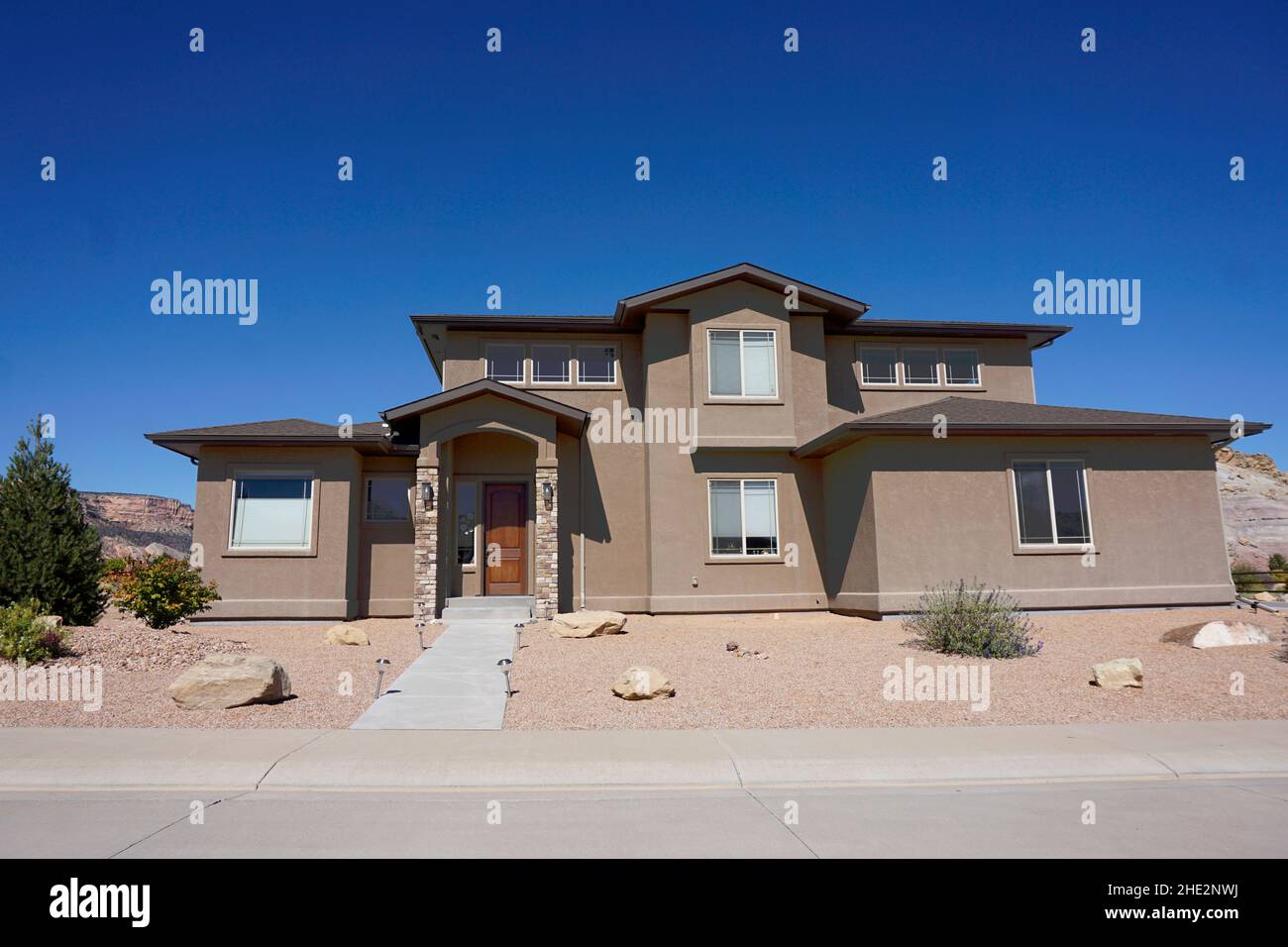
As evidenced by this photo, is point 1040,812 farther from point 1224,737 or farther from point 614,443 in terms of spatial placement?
point 614,443

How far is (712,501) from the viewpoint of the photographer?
18.5 metres

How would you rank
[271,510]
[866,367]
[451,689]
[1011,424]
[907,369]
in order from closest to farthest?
[451,689] < [1011,424] < [271,510] < [866,367] < [907,369]

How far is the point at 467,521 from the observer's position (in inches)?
731

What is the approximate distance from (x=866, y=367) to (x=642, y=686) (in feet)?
41.7

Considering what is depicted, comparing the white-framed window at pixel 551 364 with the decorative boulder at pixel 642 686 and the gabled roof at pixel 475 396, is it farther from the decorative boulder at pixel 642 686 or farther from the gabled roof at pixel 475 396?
the decorative boulder at pixel 642 686

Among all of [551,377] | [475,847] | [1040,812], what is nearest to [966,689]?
[1040,812]

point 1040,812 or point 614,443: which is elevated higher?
point 614,443

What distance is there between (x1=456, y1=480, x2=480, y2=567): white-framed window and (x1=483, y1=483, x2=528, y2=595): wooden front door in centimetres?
22

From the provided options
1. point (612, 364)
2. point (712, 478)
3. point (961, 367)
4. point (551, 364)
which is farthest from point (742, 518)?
point (961, 367)

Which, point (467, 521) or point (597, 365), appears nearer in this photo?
point (467, 521)

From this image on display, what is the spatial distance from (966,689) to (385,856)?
25.2ft

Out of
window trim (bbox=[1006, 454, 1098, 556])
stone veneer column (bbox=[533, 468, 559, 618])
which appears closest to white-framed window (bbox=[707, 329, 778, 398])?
stone veneer column (bbox=[533, 468, 559, 618])

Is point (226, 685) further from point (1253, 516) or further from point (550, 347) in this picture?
point (1253, 516)
